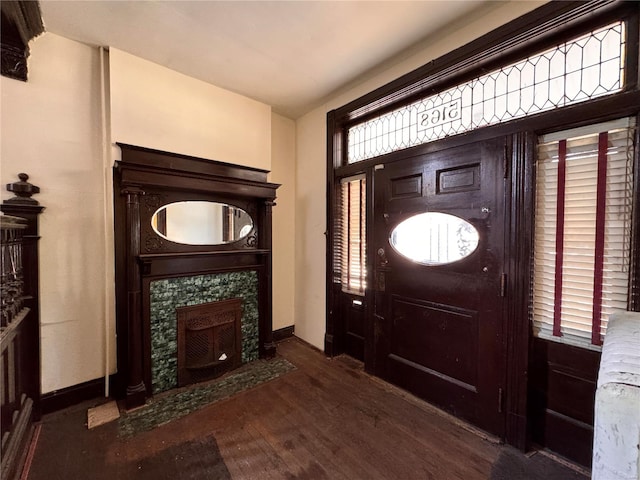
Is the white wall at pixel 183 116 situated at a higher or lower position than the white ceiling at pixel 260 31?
lower

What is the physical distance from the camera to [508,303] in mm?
1681

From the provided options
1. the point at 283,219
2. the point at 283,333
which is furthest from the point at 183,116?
the point at 283,333

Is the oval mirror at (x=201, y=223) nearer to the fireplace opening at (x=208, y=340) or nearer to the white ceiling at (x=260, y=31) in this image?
the fireplace opening at (x=208, y=340)

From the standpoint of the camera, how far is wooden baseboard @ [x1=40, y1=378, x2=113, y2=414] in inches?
76.7

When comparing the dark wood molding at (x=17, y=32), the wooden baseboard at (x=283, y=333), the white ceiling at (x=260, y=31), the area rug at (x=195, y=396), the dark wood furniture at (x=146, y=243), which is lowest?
the area rug at (x=195, y=396)

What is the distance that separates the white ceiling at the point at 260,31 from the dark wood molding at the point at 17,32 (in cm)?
35

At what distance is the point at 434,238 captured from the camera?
205 cm

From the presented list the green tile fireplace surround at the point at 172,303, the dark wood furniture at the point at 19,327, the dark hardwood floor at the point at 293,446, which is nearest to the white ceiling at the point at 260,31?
the dark wood furniture at the point at 19,327

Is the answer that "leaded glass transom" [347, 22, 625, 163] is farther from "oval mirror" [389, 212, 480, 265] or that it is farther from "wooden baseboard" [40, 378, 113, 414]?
"wooden baseboard" [40, 378, 113, 414]

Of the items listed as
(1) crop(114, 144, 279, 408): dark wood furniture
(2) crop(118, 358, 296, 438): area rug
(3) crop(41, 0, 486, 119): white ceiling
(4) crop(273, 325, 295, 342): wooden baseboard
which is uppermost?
(3) crop(41, 0, 486, 119): white ceiling

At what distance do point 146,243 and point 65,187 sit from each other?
67 centimetres

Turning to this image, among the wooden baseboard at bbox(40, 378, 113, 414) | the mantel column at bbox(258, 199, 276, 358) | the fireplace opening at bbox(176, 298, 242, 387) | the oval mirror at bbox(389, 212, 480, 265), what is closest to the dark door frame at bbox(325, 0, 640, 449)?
the oval mirror at bbox(389, 212, 480, 265)

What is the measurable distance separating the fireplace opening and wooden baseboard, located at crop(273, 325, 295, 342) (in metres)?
0.63

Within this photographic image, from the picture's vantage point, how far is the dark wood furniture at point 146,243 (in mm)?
2031
